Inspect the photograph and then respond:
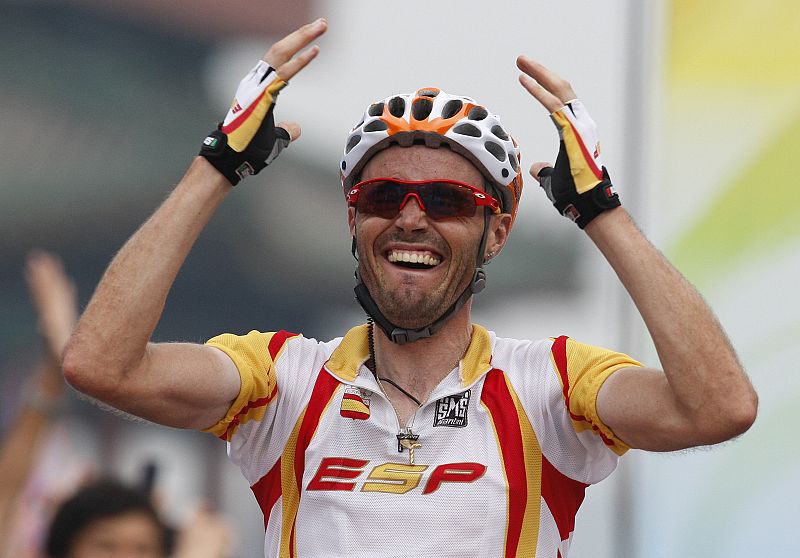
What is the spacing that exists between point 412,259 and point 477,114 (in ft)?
1.69

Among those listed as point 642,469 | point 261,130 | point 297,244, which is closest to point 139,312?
point 261,130

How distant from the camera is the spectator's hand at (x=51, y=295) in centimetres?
514

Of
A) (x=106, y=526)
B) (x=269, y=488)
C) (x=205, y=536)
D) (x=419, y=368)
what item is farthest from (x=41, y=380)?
(x=419, y=368)

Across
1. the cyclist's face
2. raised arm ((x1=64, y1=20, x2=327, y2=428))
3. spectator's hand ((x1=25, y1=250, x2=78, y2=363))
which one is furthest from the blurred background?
raised arm ((x1=64, y1=20, x2=327, y2=428))

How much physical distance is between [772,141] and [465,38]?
1.49 meters

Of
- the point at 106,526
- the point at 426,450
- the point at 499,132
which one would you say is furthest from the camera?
the point at 106,526

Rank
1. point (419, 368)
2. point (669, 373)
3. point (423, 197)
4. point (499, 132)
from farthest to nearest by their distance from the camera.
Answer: point (499, 132)
point (419, 368)
point (423, 197)
point (669, 373)

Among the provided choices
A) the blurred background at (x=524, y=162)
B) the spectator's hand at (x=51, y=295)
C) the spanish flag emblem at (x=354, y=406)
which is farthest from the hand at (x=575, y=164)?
the spectator's hand at (x=51, y=295)

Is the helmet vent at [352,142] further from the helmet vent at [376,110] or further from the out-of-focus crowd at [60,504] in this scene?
the out-of-focus crowd at [60,504]

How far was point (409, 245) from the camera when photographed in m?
3.16

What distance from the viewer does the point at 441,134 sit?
3.25 m

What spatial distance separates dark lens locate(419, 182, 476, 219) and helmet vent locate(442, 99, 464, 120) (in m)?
0.24

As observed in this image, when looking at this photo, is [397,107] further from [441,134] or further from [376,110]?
[441,134]

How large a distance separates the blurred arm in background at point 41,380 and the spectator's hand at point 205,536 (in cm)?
72
